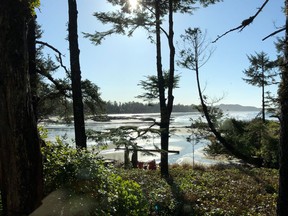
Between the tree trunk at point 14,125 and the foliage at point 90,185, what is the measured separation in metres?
0.51

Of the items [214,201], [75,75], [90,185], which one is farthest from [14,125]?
[214,201]

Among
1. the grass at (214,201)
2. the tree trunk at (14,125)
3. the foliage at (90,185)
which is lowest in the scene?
the grass at (214,201)

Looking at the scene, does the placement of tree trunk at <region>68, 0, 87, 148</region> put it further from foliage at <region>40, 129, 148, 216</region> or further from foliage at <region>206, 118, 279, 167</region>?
foliage at <region>206, 118, 279, 167</region>

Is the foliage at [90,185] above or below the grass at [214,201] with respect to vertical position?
above

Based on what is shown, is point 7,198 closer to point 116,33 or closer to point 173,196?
point 173,196

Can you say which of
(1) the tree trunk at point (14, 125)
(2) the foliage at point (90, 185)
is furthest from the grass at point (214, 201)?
(1) the tree trunk at point (14, 125)

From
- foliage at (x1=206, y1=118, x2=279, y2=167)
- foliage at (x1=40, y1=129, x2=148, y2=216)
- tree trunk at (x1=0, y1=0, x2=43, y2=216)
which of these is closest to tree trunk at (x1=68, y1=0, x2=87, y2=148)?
foliage at (x1=40, y1=129, x2=148, y2=216)

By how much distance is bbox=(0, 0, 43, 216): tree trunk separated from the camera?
3545 millimetres

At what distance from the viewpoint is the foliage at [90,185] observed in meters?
3.88

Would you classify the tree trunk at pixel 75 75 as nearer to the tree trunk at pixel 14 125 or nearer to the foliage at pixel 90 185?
the foliage at pixel 90 185

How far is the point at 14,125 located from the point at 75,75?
6391 mm

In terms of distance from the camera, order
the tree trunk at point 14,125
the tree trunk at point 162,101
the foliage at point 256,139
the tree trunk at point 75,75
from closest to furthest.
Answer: the tree trunk at point 14,125, the tree trunk at point 75,75, the tree trunk at point 162,101, the foliage at point 256,139

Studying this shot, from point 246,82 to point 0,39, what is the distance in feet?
112

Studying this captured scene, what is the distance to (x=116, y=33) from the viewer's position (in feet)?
54.3
